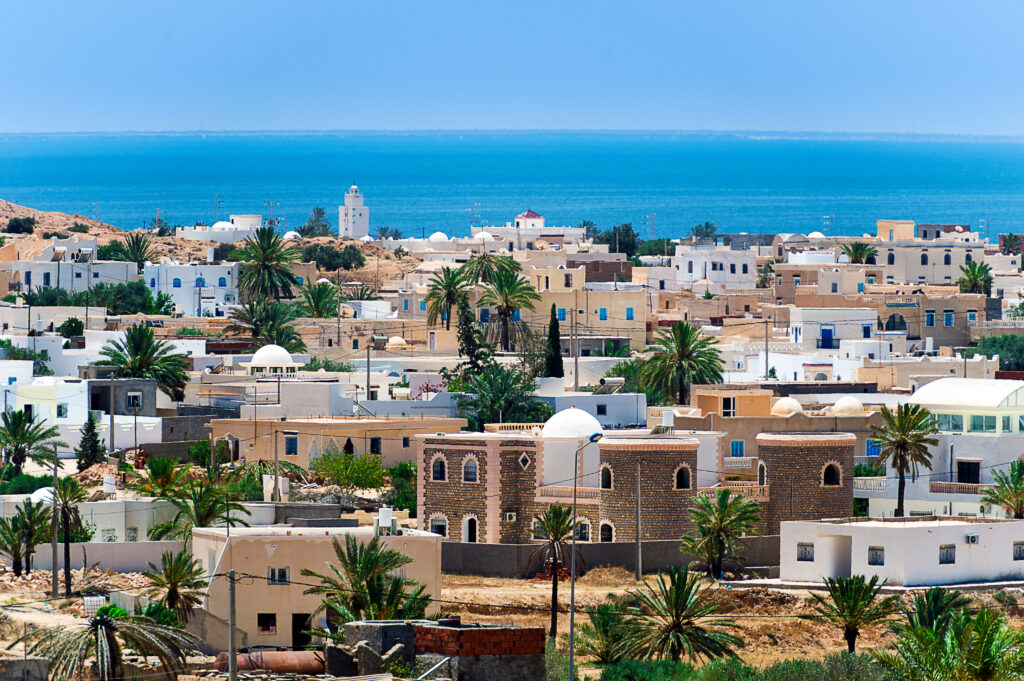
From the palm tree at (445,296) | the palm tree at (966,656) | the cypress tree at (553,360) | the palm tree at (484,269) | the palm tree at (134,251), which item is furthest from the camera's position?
the palm tree at (134,251)

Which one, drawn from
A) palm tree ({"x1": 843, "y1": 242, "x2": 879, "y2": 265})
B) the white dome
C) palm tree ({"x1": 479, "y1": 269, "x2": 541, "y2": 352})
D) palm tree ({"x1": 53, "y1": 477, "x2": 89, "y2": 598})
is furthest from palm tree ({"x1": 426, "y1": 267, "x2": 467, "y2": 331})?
palm tree ({"x1": 843, "y1": 242, "x2": 879, "y2": 265})

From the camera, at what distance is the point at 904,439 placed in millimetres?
60500

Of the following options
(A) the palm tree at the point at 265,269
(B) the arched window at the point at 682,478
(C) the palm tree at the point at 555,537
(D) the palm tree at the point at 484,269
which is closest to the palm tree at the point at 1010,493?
(B) the arched window at the point at 682,478

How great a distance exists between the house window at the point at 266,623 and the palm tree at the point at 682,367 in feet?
99.1

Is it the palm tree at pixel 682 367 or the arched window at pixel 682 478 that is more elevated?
the palm tree at pixel 682 367

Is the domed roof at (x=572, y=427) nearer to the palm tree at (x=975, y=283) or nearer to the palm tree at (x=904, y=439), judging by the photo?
the palm tree at (x=904, y=439)

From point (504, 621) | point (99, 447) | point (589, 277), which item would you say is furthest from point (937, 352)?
point (504, 621)

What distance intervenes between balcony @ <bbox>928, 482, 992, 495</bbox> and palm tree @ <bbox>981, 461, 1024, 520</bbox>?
1.62 feet

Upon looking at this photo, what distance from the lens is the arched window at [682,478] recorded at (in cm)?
5788

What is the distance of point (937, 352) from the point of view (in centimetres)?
9562

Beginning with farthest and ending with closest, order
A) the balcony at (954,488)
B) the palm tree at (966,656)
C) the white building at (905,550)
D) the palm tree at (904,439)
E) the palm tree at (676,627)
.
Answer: the balcony at (954,488), the palm tree at (904,439), the white building at (905,550), the palm tree at (676,627), the palm tree at (966,656)

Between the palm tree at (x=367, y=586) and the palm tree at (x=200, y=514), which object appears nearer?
the palm tree at (x=367, y=586)

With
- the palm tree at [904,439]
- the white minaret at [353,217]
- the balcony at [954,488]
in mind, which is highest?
the white minaret at [353,217]

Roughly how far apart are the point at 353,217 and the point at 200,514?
436ft
